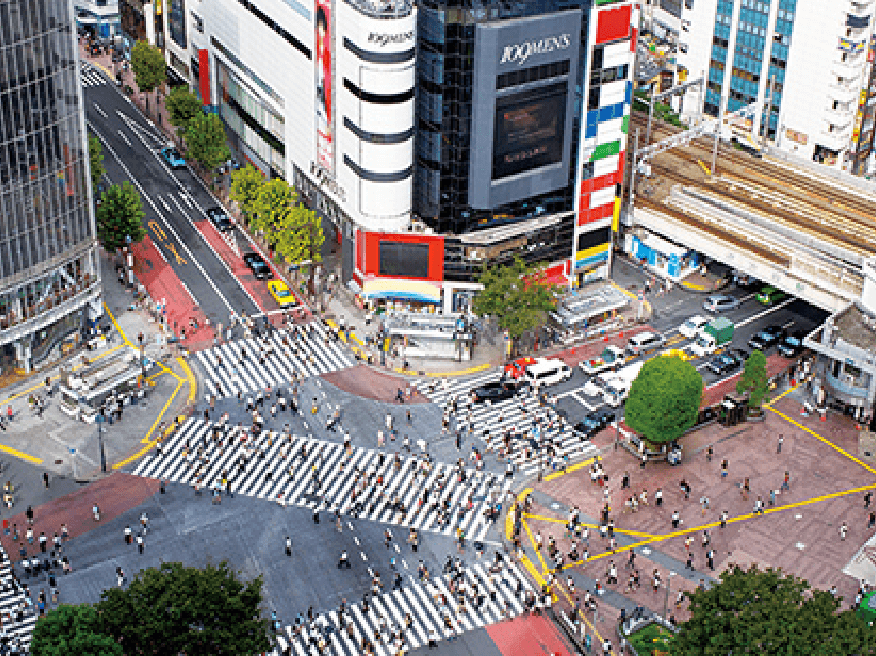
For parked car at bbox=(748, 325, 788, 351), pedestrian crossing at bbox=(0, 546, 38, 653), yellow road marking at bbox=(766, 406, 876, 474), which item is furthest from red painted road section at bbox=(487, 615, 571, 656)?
parked car at bbox=(748, 325, 788, 351)

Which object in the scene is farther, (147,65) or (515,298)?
(147,65)

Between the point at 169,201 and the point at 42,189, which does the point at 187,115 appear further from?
the point at 42,189

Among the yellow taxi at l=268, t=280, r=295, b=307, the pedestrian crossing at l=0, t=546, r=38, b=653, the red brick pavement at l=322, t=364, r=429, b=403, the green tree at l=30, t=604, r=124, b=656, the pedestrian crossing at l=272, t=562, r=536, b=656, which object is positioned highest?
the green tree at l=30, t=604, r=124, b=656

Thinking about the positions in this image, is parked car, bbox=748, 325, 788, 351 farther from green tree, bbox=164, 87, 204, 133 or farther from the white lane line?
green tree, bbox=164, 87, 204, 133

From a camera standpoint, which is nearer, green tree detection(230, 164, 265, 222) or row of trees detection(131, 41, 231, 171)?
green tree detection(230, 164, 265, 222)

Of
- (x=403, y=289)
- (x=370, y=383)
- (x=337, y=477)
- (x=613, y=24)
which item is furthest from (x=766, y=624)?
(x=613, y=24)

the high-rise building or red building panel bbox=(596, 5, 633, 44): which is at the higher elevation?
red building panel bbox=(596, 5, 633, 44)

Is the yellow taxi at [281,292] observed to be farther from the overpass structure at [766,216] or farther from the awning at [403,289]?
the overpass structure at [766,216]

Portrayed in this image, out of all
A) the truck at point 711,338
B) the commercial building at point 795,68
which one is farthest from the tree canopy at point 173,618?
the commercial building at point 795,68
